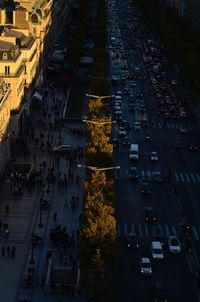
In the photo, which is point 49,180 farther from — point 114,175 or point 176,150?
point 176,150

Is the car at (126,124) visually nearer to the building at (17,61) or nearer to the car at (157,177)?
the building at (17,61)

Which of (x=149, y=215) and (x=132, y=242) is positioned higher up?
(x=132, y=242)

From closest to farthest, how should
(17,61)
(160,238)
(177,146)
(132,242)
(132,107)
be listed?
(132,242)
(160,238)
(177,146)
(17,61)
(132,107)

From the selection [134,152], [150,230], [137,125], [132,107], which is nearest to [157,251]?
[150,230]

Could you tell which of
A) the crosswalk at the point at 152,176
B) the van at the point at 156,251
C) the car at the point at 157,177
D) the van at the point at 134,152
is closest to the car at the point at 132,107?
the van at the point at 134,152

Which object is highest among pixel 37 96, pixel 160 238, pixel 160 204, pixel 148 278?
pixel 148 278

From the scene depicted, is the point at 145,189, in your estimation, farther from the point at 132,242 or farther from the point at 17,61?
the point at 17,61

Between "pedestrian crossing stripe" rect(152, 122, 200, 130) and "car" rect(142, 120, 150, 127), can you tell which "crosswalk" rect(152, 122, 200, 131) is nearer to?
"pedestrian crossing stripe" rect(152, 122, 200, 130)
